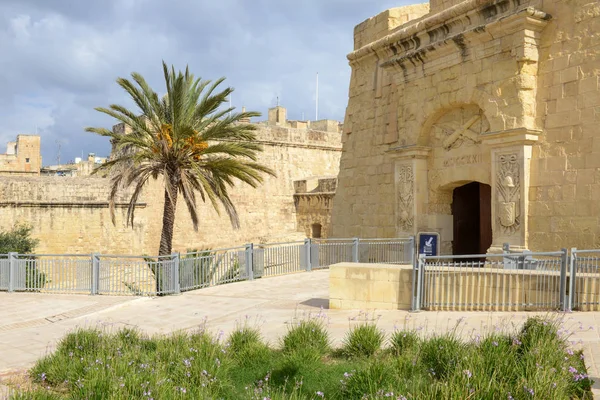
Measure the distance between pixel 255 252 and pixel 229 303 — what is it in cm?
328

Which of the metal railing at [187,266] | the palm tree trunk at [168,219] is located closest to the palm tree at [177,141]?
the palm tree trunk at [168,219]

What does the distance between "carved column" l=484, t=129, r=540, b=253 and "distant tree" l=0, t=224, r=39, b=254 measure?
13.6 metres

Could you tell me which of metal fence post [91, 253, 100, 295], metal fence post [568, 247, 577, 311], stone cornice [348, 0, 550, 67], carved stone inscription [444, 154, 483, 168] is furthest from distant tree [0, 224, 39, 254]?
metal fence post [568, 247, 577, 311]

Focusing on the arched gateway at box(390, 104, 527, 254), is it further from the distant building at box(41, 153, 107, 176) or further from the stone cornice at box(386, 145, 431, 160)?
the distant building at box(41, 153, 107, 176)

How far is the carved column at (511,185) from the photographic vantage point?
11.0 m

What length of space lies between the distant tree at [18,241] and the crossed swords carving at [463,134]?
42.0 feet

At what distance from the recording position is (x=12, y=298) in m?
11.5

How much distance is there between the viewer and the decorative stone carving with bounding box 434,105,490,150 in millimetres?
12188

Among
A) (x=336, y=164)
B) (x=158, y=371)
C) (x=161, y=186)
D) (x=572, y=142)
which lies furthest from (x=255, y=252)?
(x=336, y=164)

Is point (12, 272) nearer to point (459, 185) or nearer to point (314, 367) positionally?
point (314, 367)

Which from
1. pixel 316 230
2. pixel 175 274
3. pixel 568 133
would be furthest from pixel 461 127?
pixel 316 230

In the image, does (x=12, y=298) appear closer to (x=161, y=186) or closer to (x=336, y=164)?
(x=161, y=186)

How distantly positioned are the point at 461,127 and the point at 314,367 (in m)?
8.55

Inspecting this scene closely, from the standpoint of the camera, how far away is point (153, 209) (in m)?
22.8
